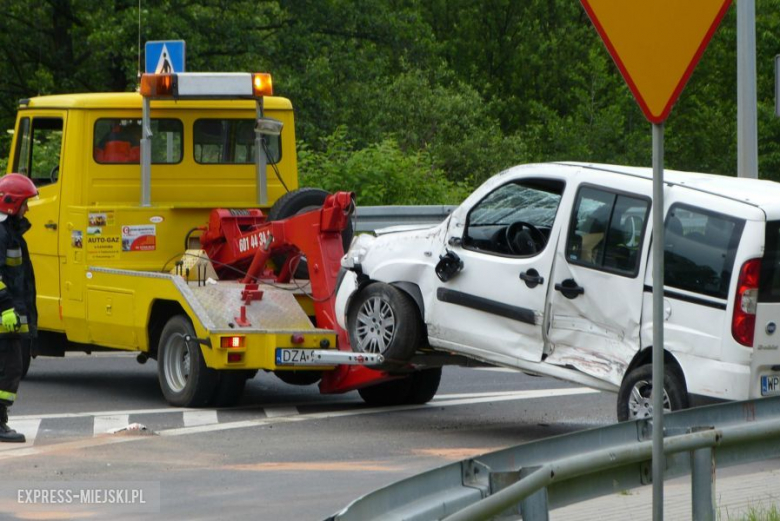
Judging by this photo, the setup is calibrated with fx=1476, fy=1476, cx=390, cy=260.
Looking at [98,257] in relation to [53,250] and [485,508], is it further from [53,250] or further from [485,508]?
[485,508]

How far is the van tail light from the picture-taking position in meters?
8.67

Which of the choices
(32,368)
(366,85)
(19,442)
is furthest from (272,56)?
(19,442)

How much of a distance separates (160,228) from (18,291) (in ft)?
8.05

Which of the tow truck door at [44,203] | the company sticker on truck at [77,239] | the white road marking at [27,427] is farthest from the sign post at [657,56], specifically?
the tow truck door at [44,203]

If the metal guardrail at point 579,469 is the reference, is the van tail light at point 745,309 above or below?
above

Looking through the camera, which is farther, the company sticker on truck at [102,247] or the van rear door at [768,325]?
the company sticker on truck at [102,247]

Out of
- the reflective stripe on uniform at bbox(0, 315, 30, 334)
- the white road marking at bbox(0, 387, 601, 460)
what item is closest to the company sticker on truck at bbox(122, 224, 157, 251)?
the white road marking at bbox(0, 387, 601, 460)

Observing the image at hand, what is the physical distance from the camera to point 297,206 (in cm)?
1216

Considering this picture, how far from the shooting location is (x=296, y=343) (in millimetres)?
11086

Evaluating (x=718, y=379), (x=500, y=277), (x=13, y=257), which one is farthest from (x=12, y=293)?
(x=718, y=379)

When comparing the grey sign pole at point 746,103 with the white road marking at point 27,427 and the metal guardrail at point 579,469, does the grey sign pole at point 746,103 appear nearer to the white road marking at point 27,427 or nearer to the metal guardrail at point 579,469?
the white road marking at point 27,427

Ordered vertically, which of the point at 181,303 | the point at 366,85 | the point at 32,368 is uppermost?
the point at 366,85

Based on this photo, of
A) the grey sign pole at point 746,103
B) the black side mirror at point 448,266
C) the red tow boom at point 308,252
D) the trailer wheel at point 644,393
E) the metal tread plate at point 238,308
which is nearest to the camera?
the trailer wheel at point 644,393

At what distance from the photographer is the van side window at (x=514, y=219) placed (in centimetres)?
1009
